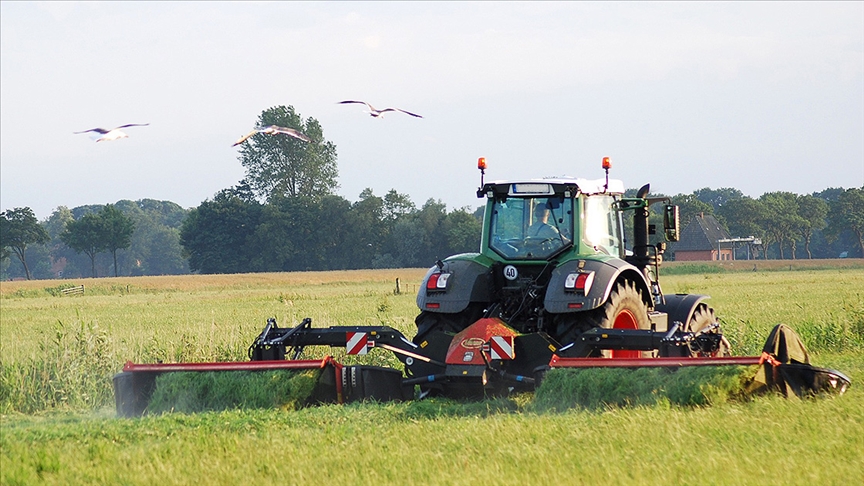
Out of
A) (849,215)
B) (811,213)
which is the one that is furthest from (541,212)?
(811,213)

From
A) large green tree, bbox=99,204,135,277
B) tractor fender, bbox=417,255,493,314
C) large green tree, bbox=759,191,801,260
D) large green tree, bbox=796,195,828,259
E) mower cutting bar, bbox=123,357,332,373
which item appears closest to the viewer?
mower cutting bar, bbox=123,357,332,373

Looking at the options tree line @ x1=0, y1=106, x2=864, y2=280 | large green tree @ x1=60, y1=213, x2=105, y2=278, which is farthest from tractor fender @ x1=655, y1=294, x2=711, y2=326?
large green tree @ x1=60, y1=213, x2=105, y2=278

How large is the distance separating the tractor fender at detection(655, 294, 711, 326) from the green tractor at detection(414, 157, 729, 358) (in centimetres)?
2

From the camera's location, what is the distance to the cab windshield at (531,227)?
33.0 feet

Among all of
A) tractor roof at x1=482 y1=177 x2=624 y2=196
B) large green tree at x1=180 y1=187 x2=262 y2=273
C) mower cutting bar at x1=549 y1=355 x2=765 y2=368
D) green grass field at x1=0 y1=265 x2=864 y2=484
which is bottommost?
green grass field at x1=0 y1=265 x2=864 y2=484

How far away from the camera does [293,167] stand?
275 feet

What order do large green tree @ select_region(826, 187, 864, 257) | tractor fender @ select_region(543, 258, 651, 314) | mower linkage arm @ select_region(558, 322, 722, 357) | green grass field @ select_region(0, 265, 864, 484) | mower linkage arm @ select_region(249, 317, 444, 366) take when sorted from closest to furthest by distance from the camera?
Answer: green grass field @ select_region(0, 265, 864, 484) → mower linkage arm @ select_region(558, 322, 722, 357) → tractor fender @ select_region(543, 258, 651, 314) → mower linkage arm @ select_region(249, 317, 444, 366) → large green tree @ select_region(826, 187, 864, 257)

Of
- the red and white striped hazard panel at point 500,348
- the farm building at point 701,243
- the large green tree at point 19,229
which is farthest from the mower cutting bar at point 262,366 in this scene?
the farm building at point 701,243

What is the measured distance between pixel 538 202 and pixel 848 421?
4072mm

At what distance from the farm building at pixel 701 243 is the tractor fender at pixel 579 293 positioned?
2899 inches

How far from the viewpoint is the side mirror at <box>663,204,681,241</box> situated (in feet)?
34.7

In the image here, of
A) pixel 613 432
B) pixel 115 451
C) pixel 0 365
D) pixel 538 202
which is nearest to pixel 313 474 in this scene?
pixel 115 451

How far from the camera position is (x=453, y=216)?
63.0 metres

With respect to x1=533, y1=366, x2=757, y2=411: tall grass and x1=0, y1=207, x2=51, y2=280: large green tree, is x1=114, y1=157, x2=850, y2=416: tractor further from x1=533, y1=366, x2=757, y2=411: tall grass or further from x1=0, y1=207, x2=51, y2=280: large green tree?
x1=0, y1=207, x2=51, y2=280: large green tree
